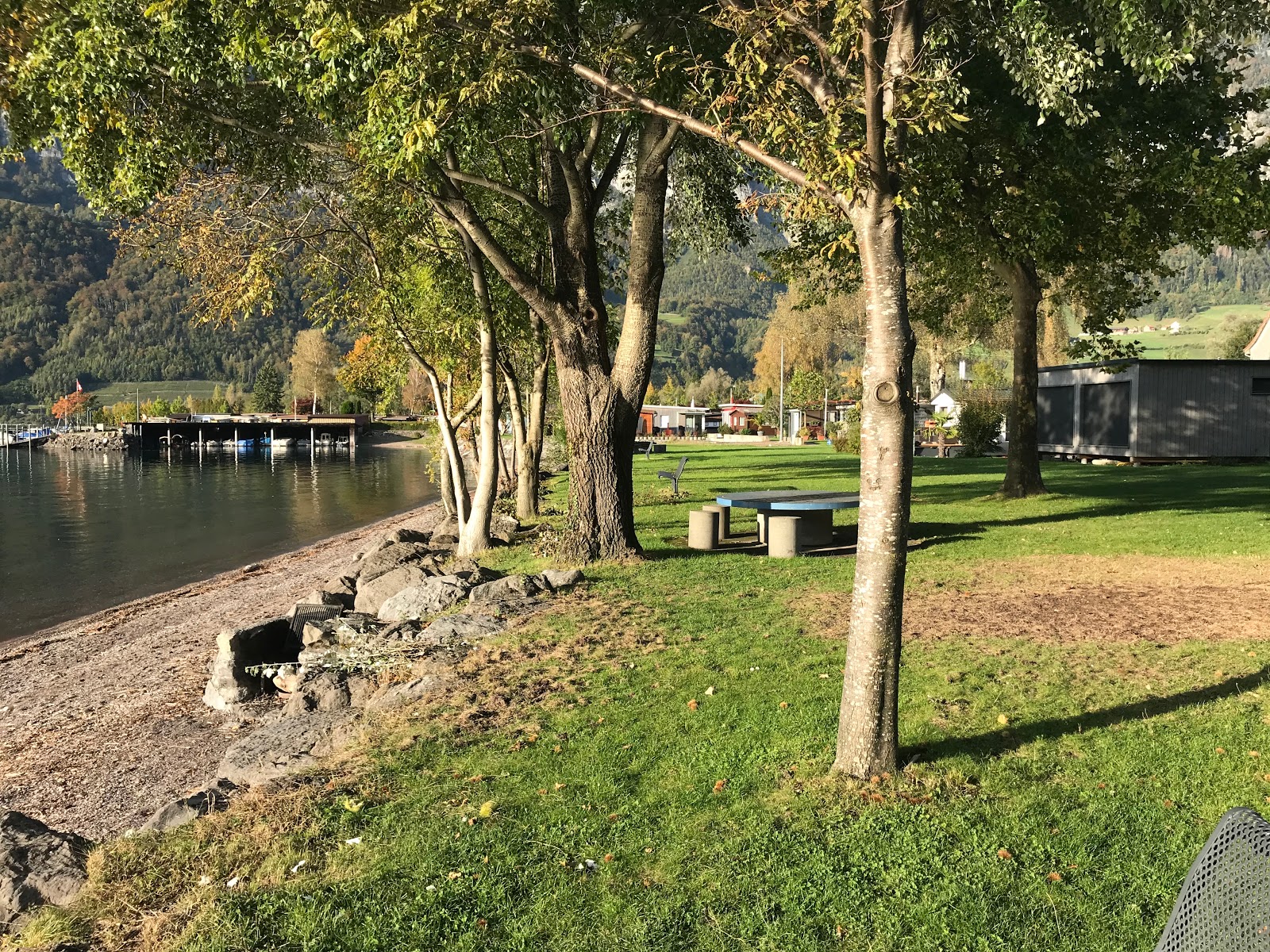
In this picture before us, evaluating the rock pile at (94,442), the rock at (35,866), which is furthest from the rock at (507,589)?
the rock pile at (94,442)

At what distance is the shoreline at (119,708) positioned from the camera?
7293 mm

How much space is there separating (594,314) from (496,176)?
5150mm

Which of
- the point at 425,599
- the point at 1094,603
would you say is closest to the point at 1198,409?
the point at 1094,603

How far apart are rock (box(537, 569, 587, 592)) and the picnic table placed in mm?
3307

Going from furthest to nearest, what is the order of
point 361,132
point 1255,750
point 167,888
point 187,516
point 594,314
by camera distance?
point 187,516 → point 594,314 → point 361,132 → point 1255,750 → point 167,888

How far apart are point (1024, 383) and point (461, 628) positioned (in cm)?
1302

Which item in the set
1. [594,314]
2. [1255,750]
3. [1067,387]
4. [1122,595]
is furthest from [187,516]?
[1255,750]

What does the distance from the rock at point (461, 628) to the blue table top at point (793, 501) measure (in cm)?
506

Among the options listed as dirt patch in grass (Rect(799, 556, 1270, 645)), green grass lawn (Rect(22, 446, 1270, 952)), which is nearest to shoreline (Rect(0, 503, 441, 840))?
green grass lawn (Rect(22, 446, 1270, 952))

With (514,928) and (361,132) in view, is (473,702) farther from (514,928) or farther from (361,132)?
(361,132)

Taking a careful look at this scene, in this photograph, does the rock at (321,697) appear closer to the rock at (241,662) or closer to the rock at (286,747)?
the rock at (286,747)

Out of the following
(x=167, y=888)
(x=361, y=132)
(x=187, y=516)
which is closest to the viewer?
(x=167, y=888)

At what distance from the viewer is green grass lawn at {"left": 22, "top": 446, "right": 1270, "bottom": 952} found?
396cm

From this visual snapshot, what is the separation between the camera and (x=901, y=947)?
12.2 feet
